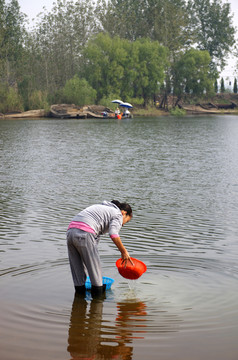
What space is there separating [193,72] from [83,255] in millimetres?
85285

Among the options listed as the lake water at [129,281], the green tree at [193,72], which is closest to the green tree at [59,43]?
the green tree at [193,72]

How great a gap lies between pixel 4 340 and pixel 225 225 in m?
6.86

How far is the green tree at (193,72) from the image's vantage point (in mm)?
88688

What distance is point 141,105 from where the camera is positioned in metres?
87.6

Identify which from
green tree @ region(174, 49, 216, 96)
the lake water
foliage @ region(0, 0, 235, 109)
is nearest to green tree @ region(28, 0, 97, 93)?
foliage @ region(0, 0, 235, 109)

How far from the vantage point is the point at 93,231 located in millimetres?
6523

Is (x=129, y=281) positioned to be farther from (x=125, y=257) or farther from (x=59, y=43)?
(x=59, y=43)

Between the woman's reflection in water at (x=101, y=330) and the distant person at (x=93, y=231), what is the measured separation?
1.43 feet

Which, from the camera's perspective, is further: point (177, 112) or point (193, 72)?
point (193, 72)

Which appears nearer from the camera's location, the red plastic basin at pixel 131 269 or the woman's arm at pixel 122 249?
the woman's arm at pixel 122 249

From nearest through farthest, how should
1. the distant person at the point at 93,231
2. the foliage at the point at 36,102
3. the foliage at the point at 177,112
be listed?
the distant person at the point at 93,231 < the foliage at the point at 36,102 < the foliage at the point at 177,112

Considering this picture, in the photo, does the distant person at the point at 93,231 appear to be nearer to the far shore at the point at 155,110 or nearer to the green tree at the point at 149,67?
the far shore at the point at 155,110

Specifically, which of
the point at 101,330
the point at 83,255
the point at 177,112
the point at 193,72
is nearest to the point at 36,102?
the point at 177,112

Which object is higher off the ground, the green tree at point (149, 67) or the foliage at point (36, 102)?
the green tree at point (149, 67)
